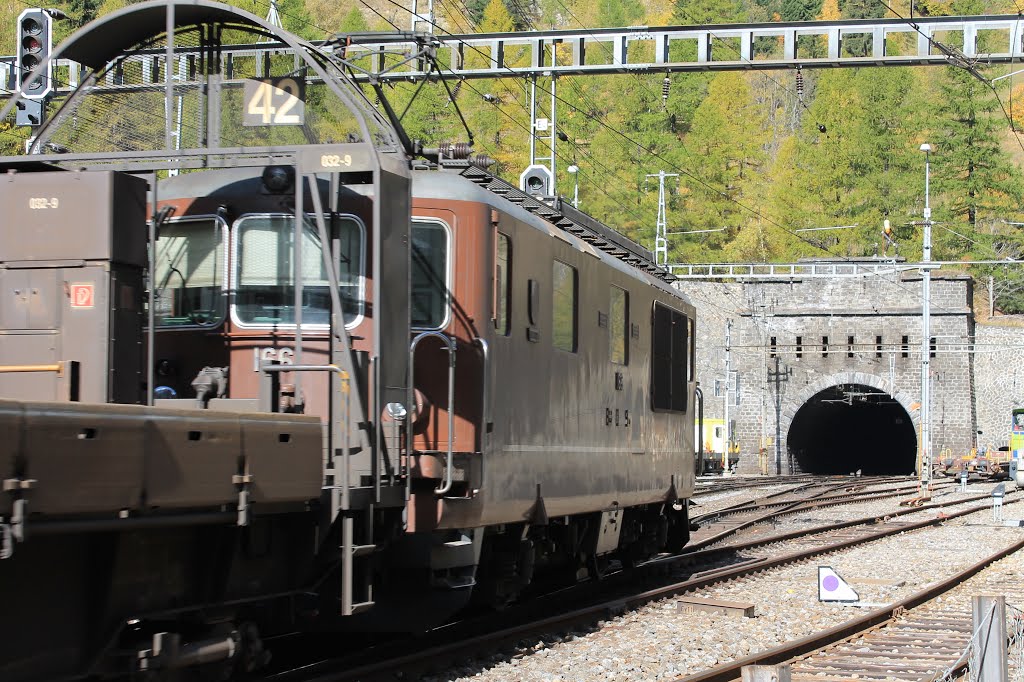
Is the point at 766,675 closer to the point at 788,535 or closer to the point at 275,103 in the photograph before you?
the point at 275,103

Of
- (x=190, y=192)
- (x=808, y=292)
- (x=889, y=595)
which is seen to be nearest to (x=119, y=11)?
(x=190, y=192)

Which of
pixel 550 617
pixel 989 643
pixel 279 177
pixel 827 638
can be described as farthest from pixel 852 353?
pixel 279 177

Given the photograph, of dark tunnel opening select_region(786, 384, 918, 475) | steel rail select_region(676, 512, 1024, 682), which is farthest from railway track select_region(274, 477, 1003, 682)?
dark tunnel opening select_region(786, 384, 918, 475)

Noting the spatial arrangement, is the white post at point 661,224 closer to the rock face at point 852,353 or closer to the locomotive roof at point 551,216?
the rock face at point 852,353

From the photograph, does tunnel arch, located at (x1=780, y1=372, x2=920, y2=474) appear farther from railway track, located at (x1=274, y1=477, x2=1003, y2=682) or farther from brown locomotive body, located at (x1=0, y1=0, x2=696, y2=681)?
brown locomotive body, located at (x1=0, y1=0, x2=696, y2=681)

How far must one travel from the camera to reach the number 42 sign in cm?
885

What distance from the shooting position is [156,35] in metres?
9.31

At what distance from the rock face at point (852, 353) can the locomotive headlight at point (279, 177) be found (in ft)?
180

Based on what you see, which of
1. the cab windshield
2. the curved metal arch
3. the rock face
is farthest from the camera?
the rock face

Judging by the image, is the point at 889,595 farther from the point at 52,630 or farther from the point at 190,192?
the point at 52,630

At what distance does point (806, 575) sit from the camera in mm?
16969

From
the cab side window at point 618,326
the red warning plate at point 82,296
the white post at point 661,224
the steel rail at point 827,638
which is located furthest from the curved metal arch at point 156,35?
the white post at point 661,224

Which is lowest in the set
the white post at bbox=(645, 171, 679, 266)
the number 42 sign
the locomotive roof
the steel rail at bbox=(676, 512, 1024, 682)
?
the steel rail at bbox=(676, 512, 1024, 682)

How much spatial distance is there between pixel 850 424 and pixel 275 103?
67250 millimetres
